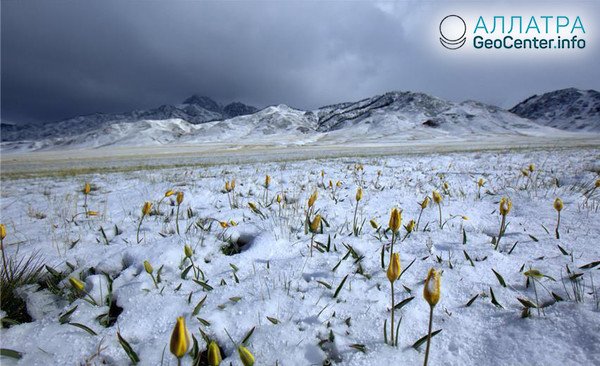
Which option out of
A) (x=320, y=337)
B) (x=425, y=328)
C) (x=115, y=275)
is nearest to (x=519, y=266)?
(x=425, y=328)

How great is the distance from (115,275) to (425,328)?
2.25m

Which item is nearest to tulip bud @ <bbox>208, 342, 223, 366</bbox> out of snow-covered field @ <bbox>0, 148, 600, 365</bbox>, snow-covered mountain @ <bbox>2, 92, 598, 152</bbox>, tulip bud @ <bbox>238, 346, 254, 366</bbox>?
tulip bud @ <bbox>238, 346, 254, 366</bbox>

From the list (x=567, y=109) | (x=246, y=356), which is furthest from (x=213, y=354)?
(x=567, y=109)

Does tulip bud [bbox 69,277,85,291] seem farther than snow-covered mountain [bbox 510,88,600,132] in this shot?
No

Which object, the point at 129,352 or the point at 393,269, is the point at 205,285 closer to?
the point at 129,352

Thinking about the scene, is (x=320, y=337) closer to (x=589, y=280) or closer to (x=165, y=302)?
(x=165, y=302)

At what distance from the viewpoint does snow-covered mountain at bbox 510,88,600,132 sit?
132 metres

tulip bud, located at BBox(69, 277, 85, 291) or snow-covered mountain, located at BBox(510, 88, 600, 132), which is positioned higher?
snow-covered mountain, located at BBox(510, 88, 600, 132)

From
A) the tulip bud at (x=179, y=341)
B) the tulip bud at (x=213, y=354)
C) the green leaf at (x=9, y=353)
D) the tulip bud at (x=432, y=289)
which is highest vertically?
the tulip bud at (x=432, y=289)

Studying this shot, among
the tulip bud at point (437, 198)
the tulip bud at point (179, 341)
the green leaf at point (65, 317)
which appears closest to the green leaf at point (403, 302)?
the tulip bud at point (179, 341)

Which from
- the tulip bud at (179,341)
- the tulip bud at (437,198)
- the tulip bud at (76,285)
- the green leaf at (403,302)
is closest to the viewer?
the tulip bud at (179,341)

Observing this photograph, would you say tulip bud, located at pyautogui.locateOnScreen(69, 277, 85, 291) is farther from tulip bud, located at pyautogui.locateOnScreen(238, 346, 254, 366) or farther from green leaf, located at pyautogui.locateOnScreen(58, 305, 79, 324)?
tulip bud, located at pyautogui.locateOnScreen(238, 346, 254, 366)

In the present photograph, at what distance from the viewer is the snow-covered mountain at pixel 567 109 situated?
132 meters

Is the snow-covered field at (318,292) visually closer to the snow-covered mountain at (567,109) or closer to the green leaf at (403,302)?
the green leaf at (403,302)
